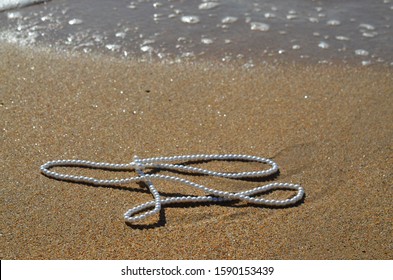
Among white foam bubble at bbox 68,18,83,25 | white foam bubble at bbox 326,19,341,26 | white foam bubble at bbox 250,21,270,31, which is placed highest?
white foam bubble at bbox 68,18,83,25

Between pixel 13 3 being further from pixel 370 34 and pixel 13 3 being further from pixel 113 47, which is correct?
pixel 370 34

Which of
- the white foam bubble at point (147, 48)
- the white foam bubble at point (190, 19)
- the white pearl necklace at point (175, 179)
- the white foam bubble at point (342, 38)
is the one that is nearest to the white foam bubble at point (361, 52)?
the white foam bubble at point (342, 38)

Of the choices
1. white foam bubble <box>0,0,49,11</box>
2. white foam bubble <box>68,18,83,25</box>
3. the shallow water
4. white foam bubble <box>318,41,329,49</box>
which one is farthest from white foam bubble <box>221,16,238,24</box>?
white foam bubble <box>0,0,49,11</box>

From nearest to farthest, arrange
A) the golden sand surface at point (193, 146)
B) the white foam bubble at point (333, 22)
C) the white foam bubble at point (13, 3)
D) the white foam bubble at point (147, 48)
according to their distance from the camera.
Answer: the golden sand surface at point (193, 146) → the white foam bubble at point (147, 48) → the white foam bubble at point (333, 22) → the white foam bubble at point (13, 3)

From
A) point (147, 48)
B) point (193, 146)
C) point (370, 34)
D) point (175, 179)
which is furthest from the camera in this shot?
point (370, 34)

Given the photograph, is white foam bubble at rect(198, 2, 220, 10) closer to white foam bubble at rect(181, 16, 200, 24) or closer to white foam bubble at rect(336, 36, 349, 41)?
white foam bubble at rect(181, 16, 200, 24)

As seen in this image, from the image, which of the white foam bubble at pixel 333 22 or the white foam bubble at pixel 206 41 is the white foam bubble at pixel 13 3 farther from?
the white foam bubble at pixel 333 22

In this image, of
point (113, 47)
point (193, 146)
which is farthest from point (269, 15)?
point (193, 146)
